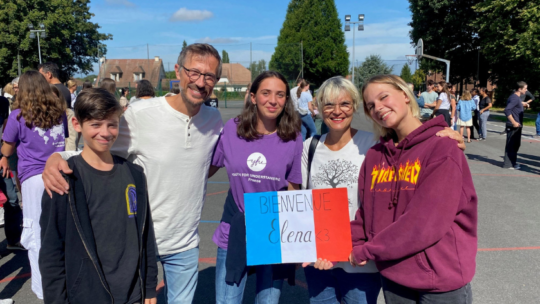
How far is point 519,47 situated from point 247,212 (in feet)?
97.7

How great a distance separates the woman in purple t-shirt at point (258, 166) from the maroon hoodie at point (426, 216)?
0.69m

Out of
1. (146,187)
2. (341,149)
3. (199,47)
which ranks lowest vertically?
(146,187)

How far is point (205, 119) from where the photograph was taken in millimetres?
2574

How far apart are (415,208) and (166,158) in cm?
148

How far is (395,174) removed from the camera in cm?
202

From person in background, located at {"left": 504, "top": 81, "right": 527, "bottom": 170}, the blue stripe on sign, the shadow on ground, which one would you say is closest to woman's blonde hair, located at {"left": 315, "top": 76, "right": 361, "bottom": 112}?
the blue stripe on sign

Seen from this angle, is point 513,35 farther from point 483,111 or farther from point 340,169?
point 340,169

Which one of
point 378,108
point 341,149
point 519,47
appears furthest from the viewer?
point 519,47

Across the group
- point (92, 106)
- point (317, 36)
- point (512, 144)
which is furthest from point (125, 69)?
point (92, 106)

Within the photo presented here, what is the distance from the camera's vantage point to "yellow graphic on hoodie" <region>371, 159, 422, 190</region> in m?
1.92

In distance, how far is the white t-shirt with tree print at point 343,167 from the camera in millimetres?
2385

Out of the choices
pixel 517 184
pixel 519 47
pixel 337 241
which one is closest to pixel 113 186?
pixel 337 241

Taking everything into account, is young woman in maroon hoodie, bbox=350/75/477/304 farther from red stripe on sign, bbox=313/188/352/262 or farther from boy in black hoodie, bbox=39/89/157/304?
boy in black hoodie, bbox=39/89/157/304

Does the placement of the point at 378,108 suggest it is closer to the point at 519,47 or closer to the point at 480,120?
the point at 480,120
